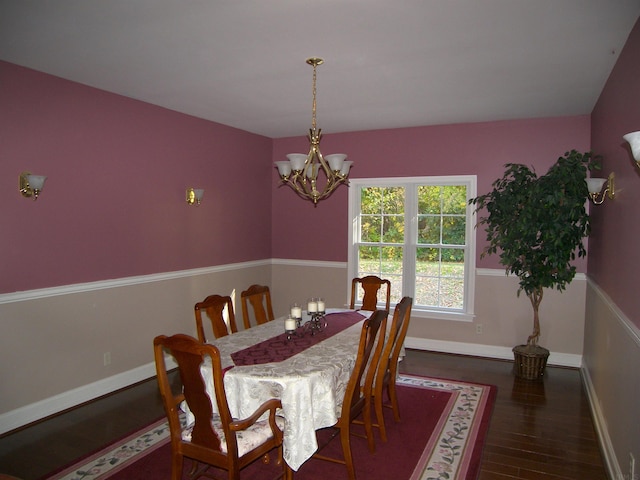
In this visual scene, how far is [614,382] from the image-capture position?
9.75 ft

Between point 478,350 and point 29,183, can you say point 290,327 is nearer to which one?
point 29,183

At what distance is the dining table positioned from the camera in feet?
8.16

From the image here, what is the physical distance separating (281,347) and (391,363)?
941 mm

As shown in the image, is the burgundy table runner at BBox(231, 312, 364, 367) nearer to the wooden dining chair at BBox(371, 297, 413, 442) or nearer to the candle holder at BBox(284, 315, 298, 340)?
the candle holder at BBox(284, 315, 298, 340)

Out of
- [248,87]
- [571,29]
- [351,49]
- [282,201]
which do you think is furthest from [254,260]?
[571,29]

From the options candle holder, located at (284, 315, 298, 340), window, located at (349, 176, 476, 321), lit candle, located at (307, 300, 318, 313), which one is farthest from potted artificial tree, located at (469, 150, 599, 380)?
candle holder, located at (284, 315, 298, 340)

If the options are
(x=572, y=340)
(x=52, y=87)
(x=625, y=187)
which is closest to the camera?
(x=625, y=187)

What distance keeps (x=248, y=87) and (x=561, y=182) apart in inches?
113

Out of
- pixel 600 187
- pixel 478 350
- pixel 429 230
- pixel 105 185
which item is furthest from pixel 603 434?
→ pixel 105 185

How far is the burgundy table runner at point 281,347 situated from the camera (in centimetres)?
280

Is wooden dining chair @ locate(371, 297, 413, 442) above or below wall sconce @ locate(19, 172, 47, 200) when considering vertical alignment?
below

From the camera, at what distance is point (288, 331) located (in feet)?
10.7

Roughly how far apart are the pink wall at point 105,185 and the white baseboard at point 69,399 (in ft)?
2.99

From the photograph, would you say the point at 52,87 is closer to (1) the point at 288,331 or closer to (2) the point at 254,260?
(1) the point at 288,331
